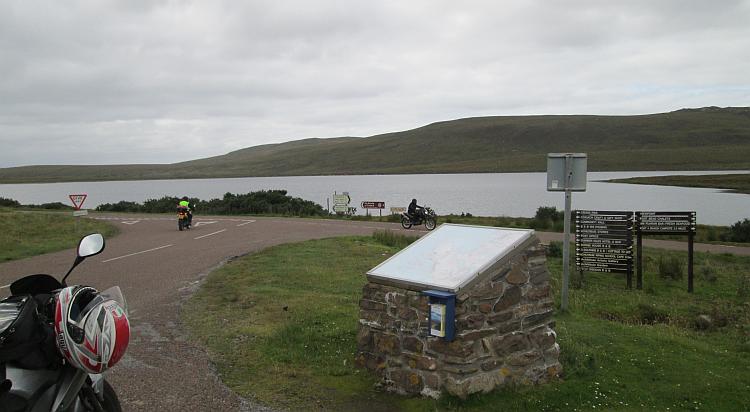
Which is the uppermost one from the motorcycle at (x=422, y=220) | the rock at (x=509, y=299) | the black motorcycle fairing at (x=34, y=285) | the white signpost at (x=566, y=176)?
the white signpost at (x=566, y=176)

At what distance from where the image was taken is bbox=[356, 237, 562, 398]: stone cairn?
5.16m

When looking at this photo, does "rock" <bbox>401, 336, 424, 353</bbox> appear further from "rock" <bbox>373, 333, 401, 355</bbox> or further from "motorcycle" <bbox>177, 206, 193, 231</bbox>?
"motorcycle" <bbox>177, 206, 193, 231</bbox>

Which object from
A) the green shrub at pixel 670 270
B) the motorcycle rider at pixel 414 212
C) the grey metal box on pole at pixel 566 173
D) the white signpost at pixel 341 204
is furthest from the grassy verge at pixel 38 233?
the green shrub at pixel 670 270

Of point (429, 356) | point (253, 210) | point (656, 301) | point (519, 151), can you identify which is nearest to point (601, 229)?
point (656, 301)

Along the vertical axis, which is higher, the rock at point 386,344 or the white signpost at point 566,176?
the white signpost at point 566,176

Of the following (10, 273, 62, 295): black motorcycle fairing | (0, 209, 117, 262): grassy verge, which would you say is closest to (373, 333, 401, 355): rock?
(10, 273, 62, 295): black motorcycle fairing

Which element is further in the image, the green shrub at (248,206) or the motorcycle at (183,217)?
the green shrub at (248,206)

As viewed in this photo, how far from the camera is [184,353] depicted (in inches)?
255

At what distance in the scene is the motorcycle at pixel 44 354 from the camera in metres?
2.64

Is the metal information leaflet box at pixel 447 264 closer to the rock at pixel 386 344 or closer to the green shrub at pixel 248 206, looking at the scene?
the rock at pixel 386 344

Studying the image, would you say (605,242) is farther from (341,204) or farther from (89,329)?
(341,204)

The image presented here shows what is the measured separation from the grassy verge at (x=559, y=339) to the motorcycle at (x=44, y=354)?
2496mm

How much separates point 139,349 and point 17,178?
184028 mm

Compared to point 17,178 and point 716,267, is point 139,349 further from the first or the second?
point 17,178
